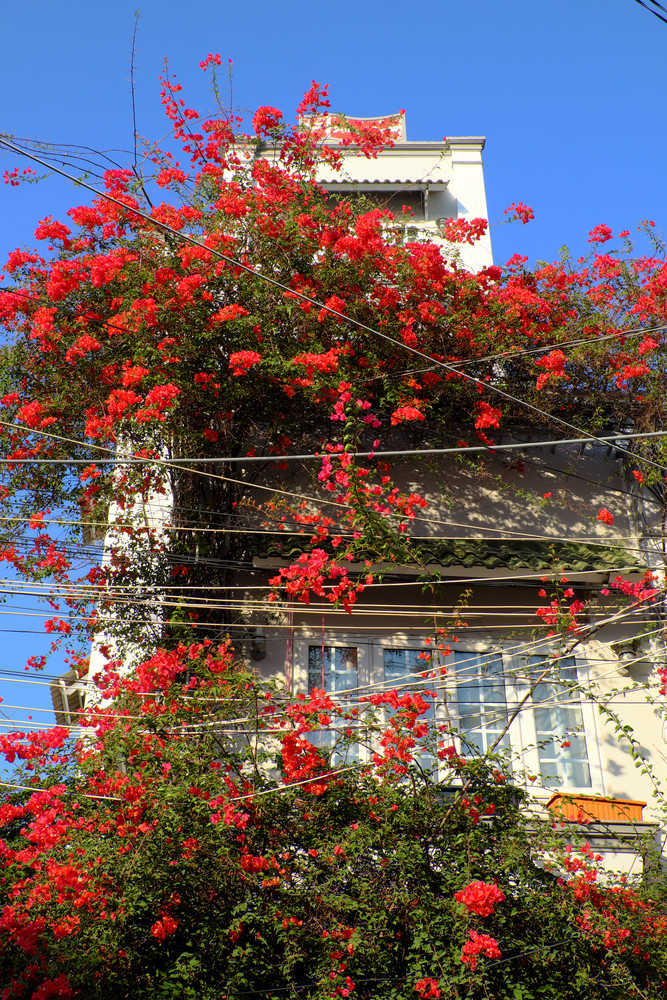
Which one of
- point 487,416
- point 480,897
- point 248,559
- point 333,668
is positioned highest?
point 487,416

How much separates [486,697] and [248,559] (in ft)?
10.0

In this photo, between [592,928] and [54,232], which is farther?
[54,232]

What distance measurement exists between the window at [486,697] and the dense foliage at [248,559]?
1.68 ft

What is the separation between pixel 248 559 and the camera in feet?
31.6

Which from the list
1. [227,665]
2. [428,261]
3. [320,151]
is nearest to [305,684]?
[227,665]

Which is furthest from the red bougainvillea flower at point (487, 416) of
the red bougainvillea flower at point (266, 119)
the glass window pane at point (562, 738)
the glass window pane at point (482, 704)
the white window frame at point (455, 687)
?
the red bougainvillea flower at point (266, 119)

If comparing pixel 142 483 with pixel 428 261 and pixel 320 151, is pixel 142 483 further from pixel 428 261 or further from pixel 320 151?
pixel 320 151

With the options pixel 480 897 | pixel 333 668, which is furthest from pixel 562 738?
pixel 480 897

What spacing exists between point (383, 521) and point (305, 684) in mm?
2225

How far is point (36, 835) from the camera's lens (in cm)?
695

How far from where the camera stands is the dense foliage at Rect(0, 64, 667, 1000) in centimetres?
690

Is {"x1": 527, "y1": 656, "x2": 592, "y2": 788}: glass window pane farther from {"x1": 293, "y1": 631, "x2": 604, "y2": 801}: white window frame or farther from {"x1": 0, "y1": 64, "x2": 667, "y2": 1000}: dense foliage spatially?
{"x1": 0, "y1": 64, "x2": 667, "y2": 1000}: dense foliage

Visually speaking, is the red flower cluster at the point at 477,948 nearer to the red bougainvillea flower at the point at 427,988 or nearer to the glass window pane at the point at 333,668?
the red bougainvillea flower at the point at 427,988

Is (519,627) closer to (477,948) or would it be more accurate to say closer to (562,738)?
(562,738)
